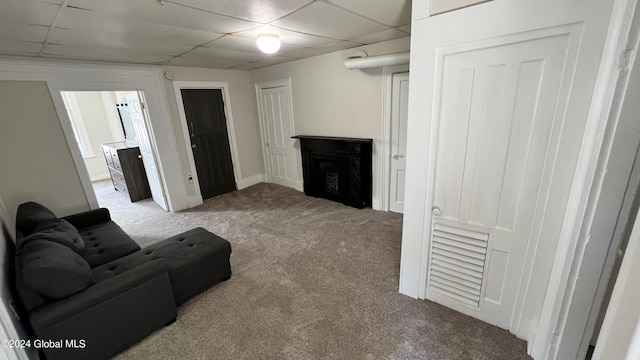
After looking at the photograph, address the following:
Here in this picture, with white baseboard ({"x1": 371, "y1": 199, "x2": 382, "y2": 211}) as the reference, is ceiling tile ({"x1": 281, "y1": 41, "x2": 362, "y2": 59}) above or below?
above

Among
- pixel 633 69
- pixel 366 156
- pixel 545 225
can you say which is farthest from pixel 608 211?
pixel 366 156

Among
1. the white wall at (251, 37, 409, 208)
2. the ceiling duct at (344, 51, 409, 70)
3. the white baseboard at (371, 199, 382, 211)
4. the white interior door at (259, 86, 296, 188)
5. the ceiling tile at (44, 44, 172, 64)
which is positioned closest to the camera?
the ceiling tile at (44, 44, 172, 64)

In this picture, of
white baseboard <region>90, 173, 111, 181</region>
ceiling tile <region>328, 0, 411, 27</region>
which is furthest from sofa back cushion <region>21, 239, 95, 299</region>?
white baseboard <region>90, 173, 111, 181</region>

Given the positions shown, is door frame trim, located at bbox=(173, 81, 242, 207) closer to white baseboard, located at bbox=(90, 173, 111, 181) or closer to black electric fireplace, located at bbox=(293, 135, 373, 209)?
black electric fireplace, located at bbox=(293, 135, 373, 209)

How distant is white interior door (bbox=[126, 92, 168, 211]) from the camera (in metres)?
3.80

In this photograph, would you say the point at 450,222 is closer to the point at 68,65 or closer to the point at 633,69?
the point at 633,69

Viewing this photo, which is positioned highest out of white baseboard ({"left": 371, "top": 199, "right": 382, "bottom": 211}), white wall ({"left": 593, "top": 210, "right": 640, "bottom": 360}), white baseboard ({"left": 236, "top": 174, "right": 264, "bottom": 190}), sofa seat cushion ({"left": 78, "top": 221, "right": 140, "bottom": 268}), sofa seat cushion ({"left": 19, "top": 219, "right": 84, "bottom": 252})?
white wall ({"left": 593, "top": 210, "right": 640, "bottom": 360})

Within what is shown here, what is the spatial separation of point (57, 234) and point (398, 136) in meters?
3.68

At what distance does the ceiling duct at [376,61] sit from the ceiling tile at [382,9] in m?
0.54

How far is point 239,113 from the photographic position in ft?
15.9

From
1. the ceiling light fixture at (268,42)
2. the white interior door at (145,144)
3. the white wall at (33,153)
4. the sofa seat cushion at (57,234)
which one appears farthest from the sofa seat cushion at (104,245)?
the ceiling light fixture at (268,42)

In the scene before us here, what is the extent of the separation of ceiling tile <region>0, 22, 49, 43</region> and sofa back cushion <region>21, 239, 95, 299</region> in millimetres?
1564

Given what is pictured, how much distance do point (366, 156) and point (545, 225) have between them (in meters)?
2.36

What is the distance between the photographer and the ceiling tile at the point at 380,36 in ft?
8.93
